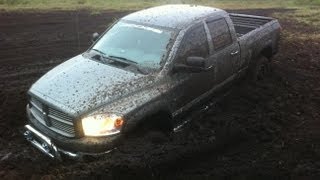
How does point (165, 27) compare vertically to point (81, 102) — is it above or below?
above

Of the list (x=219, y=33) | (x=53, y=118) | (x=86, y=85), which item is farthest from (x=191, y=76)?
(x=53, y=118)

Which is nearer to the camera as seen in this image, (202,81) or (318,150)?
(318,150)

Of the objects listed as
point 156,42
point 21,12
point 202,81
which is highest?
point 156,42

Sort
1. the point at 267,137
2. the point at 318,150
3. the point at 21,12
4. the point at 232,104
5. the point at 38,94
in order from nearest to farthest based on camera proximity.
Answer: the point at 38,94
the point at 318,150
the point at 267,137
the point at 232,104
the point at 21,12


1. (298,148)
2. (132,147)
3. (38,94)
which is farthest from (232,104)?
(38,94)

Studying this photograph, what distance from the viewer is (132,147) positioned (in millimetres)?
5793

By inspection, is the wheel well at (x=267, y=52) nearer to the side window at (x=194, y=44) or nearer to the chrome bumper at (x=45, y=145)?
the side window at (x=194, y=44)

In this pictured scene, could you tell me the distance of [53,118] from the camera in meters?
5.81

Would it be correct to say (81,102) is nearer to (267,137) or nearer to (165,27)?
(165,27)

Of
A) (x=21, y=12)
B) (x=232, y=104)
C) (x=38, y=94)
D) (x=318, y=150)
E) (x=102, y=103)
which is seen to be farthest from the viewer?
(x=21, y=12)

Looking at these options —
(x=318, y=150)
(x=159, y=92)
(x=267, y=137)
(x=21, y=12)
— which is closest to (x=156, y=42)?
(x=159, y=92)

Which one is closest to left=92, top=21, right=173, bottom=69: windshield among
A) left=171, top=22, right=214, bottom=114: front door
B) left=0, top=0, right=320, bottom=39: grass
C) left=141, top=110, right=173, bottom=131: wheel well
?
left=171, top=22, right=214, bottom=114: front door

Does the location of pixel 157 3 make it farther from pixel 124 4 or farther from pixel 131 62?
pixel 131 62

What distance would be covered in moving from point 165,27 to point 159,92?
1305 mm
